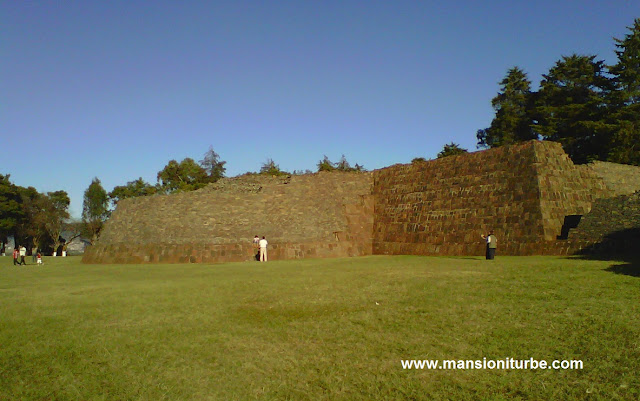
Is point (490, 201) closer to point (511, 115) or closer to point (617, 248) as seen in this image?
point (617, 248)

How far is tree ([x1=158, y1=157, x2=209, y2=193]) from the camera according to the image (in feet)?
170

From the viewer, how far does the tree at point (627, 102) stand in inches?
1111

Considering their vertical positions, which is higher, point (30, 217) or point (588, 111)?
point (588, 111)

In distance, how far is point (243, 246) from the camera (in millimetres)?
22172

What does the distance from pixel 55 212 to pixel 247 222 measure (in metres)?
45.8

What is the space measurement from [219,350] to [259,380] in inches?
46.5

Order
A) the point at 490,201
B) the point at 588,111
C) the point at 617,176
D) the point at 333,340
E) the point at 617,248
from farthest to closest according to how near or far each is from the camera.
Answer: the point at 588,111 < the point at 617,176 < the point at 490,201 < the point at 617,248 < the point at 333,340

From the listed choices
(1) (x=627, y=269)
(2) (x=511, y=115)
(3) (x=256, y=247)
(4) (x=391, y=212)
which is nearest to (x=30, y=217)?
(3) (x=256, y=247)

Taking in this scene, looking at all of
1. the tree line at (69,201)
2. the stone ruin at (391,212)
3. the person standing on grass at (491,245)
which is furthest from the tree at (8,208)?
the person standing on grass at (491,245)

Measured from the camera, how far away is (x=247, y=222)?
945 inches

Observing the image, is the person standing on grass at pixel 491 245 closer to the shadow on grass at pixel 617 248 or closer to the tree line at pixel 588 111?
the shadow on grass at pixel 617 248

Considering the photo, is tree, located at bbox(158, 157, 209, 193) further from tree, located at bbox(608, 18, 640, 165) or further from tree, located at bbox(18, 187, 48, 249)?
tree, located at bbox(608, 18, 640, 165)

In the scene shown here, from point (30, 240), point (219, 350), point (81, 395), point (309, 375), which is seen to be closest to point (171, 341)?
point (219, 350)

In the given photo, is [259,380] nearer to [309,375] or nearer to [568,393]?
[309,375]
